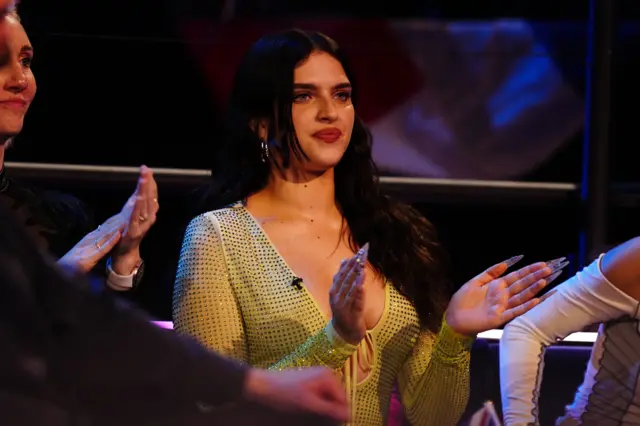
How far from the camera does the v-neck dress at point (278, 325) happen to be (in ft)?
6.92

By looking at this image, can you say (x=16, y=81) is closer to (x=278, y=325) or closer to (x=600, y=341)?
(x=278, y=325)

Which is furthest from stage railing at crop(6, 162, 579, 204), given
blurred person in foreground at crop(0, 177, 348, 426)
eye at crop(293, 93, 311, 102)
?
blurred person in foreground at crop(0, 177, 348, 426)

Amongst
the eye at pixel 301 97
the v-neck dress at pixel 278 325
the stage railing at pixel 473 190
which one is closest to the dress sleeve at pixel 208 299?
the v-neck dress at pixel 278 325

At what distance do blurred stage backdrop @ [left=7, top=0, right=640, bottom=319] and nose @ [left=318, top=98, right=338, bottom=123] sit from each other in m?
0.94

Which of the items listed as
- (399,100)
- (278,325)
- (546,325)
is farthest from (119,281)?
(399,100)

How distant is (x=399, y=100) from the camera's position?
10.5 ft

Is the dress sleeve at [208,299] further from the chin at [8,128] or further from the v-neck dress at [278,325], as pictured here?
the chin at [8,128]

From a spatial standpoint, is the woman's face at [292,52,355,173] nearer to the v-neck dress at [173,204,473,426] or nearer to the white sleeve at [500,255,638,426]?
the v-neck dress at [173,204,473,426]

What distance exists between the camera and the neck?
2.28 m

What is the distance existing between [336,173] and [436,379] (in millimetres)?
524

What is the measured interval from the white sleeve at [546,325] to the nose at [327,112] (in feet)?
1.94

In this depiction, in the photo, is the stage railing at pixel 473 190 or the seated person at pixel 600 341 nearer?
the seated person at pixel 600 341

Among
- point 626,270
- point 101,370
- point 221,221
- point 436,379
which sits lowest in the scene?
point 436,379

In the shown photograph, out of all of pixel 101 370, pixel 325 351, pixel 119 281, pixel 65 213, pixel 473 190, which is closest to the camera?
pixel 101 370
